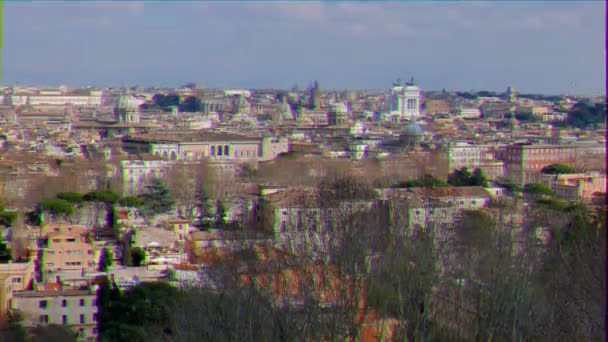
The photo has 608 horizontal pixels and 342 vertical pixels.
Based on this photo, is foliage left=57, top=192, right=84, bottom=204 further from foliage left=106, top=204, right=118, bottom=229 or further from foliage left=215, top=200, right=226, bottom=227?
foliage left=215, top=200, right=226, bottom=227

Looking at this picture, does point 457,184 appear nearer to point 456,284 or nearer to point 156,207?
point 156,207

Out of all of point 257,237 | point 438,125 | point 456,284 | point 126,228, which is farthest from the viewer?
point 438,125

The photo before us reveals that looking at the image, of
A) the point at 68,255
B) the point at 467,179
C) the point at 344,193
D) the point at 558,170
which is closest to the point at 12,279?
the point at 68,255

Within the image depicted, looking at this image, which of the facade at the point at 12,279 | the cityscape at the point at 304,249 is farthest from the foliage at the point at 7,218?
the facade at the point at 12,279

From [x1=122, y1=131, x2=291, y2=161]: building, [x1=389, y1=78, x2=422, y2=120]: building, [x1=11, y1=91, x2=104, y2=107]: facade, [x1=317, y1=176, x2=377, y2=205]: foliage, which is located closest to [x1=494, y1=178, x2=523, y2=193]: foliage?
[x1=317, y1=176, x2=377, y2=205]: foliage

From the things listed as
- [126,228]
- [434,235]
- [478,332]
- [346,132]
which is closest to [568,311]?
[478,332]

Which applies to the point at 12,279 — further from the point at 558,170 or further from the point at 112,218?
the point at 558,170
